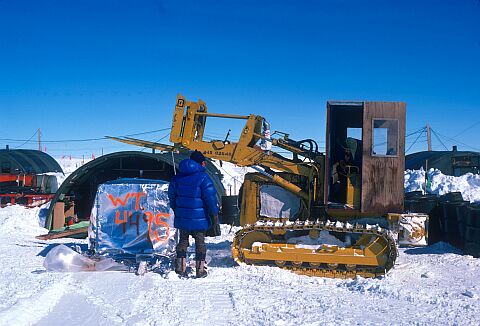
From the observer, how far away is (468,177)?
23.7 metres

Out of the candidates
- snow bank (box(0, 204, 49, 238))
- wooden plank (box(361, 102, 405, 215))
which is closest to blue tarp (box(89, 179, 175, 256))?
wooden plank (box(361, 102, 405, 215))

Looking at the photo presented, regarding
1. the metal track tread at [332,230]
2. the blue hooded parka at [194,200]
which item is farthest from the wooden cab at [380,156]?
the blue hooded parka at [194,200]

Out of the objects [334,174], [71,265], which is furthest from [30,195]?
[334,174]

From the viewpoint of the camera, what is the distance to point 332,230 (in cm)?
823

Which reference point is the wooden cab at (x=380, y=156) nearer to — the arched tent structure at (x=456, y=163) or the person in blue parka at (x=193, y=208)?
the person in blue parka at (x=193, y=208)

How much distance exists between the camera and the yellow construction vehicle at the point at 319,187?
8203 mm

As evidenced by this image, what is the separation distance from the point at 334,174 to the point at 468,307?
3715 mm

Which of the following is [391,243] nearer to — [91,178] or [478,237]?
[478,237]

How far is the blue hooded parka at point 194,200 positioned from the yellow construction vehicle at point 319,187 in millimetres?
1047

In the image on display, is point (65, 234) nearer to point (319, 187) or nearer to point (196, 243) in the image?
point (196, 243)

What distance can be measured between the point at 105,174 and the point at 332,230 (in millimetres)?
13791

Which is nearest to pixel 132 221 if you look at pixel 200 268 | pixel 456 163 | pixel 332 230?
pixel 200 268

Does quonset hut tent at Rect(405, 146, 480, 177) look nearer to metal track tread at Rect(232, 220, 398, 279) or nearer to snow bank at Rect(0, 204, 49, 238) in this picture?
snow bank at Rect(0, 204, 49, 238)

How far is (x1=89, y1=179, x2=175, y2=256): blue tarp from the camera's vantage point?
8.69 metres
